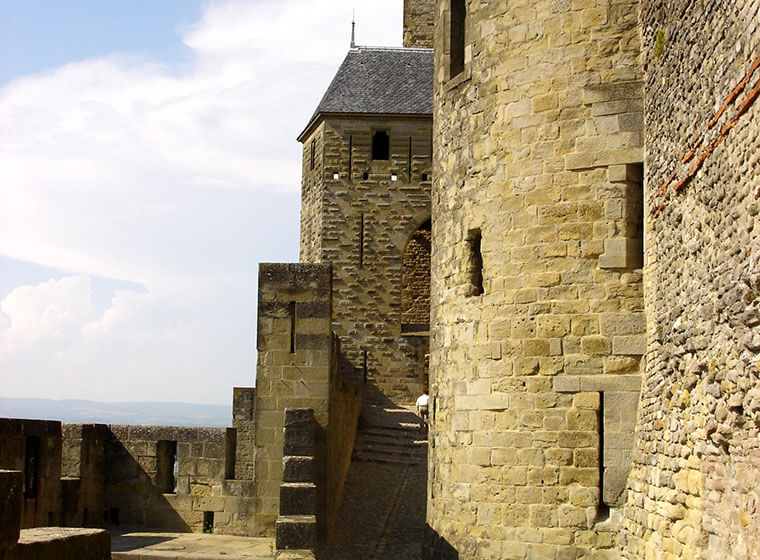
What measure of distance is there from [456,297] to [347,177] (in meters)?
14.8

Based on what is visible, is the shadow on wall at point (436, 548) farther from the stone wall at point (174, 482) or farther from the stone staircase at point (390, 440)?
the stone staircase at point (390, 440)

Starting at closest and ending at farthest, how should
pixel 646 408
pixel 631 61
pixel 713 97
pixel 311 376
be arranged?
pixel 713 97 → pixel 646 408 → pixel 631 61 → pixel 311 376

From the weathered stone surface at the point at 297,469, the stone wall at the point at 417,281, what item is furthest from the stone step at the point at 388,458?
the stone wall at the point at 417,281

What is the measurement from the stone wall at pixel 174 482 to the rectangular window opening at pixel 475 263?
4.54 meters

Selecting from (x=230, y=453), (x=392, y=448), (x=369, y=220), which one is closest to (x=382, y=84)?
(x=369, y=220)

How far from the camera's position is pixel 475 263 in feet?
34.6

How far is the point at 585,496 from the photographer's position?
9422 millimetres

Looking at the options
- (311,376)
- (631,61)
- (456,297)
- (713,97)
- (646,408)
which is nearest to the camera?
(713,97)

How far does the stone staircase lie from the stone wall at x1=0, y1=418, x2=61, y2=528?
5271 mm

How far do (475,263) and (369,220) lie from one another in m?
14.5

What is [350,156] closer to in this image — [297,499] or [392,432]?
[392,432]

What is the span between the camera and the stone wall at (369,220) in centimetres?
2452

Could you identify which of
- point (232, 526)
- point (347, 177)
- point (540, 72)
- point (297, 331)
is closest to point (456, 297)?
point (540, 72)

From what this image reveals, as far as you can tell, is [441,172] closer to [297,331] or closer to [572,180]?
[572,180]
